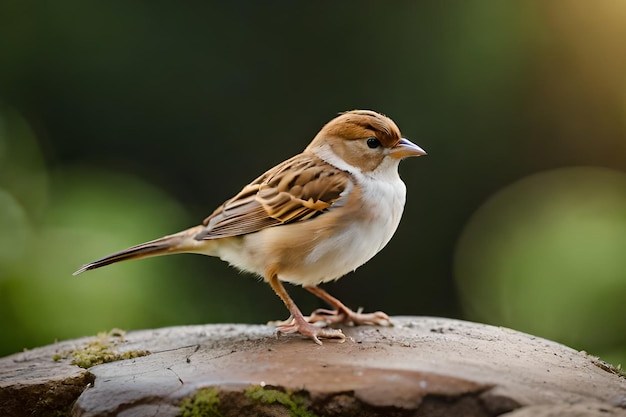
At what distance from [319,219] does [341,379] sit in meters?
1.08

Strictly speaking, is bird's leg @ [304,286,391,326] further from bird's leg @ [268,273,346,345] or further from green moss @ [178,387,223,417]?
green moss @ [178,387,223,417]

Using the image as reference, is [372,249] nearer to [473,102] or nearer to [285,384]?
[285,384]

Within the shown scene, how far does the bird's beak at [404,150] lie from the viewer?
4.25 metres

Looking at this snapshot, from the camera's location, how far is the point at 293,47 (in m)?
6.56

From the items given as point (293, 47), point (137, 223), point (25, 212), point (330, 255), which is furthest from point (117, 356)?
point (293, 47)

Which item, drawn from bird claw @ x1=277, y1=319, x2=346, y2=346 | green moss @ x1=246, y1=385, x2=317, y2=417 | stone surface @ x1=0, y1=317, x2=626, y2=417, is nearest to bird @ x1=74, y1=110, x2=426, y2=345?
bird claw @ x1=277, y1=319, x2=346, y2=346

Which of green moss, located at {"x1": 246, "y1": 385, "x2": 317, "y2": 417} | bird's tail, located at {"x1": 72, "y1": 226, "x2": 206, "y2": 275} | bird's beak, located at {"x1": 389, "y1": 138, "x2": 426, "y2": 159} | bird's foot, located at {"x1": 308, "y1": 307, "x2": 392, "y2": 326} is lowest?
bird's foot, located at {"x1": 308, "y1": 307, "x2": 392, "y2": 326}

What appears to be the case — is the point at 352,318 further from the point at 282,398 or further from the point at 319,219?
the point at 282,398

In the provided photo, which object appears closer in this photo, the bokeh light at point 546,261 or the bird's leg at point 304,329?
the bird's leg at point 304,329

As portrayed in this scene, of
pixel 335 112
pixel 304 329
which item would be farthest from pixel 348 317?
pixel 335 112

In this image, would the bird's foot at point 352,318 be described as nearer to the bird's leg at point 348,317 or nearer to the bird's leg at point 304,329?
the bird's leg at point 348,317

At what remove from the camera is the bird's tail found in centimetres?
436

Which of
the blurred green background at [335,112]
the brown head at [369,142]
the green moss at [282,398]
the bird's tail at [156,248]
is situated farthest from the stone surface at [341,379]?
the blurred green background at [335,112]

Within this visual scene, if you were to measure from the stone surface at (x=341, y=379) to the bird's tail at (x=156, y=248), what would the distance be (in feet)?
1.83
